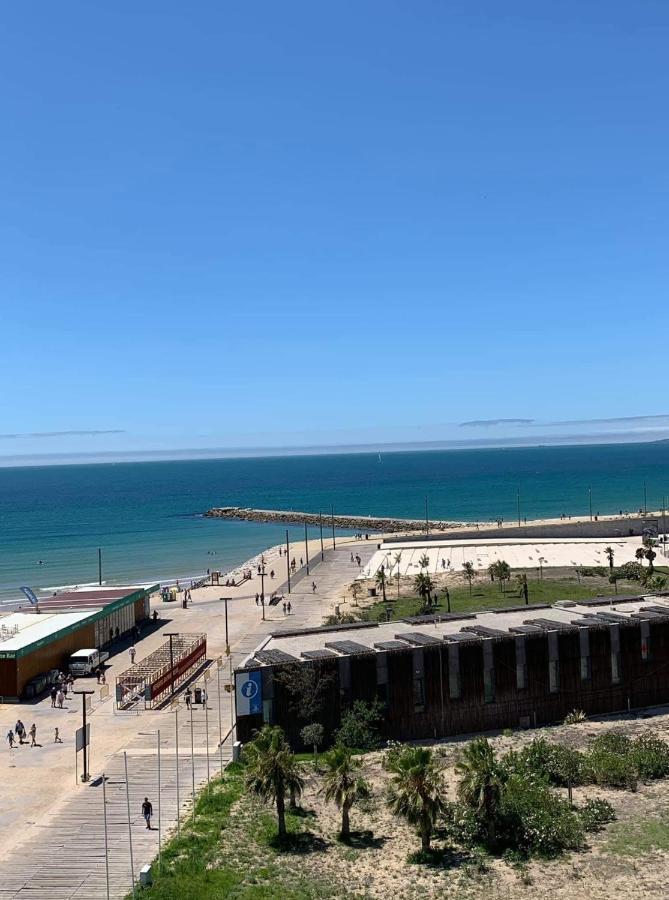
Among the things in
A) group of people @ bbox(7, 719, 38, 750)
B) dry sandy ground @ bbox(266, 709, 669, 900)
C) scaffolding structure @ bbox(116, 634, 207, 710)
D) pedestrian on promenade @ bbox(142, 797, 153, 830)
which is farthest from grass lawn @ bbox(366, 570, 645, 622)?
pedestrian on promenade @ bbox(142, 797, 153, 830)

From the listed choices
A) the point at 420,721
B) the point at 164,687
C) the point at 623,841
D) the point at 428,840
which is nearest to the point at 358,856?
the point at 428,840

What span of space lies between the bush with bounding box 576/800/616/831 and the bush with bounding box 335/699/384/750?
985cm

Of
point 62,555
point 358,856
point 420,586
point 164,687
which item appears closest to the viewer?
point 358,856

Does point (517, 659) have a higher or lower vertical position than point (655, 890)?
higher

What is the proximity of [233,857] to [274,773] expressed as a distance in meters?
2.72

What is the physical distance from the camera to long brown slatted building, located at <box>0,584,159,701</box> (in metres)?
44.3

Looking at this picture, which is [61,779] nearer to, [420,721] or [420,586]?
[420,721]

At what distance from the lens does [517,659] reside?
38969 millimetres

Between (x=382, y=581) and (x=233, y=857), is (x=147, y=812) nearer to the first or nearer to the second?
(x=233, y=857)

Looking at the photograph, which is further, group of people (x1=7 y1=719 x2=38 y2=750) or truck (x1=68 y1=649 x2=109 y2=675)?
truck (x1=68 y1=649 x2=109 y2=675)

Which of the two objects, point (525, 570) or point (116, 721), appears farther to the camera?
point (525, 570)

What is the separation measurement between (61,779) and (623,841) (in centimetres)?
2109

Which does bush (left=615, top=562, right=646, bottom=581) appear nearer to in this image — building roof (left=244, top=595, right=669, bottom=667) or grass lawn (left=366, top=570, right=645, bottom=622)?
grass lawn (left=366, top=570, right=645, bottom=622)

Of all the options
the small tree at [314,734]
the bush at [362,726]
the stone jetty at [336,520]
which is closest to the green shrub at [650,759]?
the bush at [362,726]
